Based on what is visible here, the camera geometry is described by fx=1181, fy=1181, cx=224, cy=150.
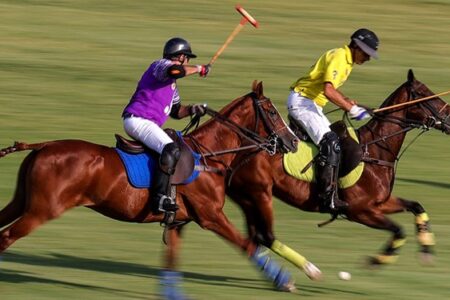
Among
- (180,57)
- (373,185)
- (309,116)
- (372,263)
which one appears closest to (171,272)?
(180,57)

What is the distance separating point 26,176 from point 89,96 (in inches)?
624

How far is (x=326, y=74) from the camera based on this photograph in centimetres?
1320

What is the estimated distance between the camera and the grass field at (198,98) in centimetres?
1271

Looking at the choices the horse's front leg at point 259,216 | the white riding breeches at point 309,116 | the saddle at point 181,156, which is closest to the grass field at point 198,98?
the horse's front leg at point 259,216

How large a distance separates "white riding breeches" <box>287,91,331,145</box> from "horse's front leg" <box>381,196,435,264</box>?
1146mm

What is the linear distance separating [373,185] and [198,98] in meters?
13.9

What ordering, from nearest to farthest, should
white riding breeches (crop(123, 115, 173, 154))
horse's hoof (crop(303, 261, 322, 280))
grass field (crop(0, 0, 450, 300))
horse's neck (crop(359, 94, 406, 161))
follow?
1. white riding breeches (crop(123, 115, 173, 154))
2. horse's hoof (crop(303, 261, 322, 280))
3. grass field (crop(0, 0, 450, 300))
4. horse's neck (crop(359, 94, 406, 161))

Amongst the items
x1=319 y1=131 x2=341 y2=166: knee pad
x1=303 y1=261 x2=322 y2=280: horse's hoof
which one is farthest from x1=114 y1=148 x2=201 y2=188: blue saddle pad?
x1=319 y1=131 x2=341 y2=166: knee pad

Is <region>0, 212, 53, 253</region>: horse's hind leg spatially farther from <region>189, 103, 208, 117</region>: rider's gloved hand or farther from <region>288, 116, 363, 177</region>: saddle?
<region>288, 116, 363, 177</region>: saddle

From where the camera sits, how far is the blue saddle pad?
1168 cm

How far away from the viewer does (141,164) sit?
11766 mm

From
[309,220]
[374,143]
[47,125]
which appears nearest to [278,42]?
[47,125]

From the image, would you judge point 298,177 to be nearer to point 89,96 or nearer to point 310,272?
point 310,272

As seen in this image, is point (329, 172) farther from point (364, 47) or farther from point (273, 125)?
point (364, 47)
